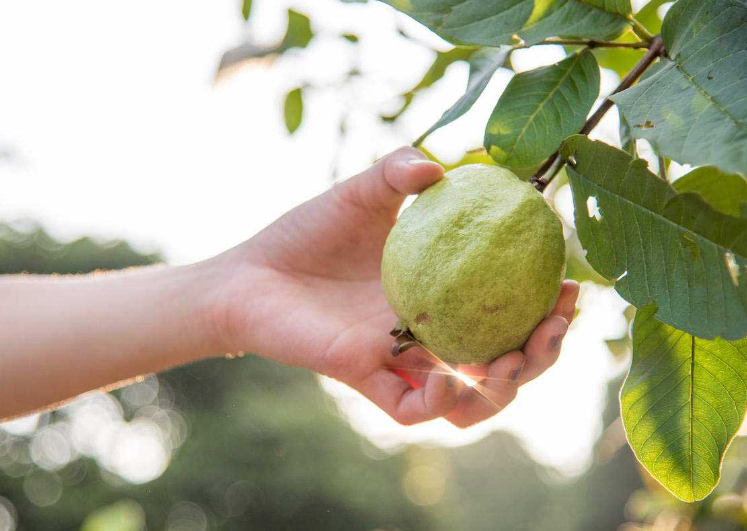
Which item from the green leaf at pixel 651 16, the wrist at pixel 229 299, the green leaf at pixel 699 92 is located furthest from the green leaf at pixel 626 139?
the wrist at pixel 229 299

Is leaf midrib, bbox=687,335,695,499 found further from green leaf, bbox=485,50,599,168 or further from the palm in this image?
the palm

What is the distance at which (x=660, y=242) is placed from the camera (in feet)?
2.35

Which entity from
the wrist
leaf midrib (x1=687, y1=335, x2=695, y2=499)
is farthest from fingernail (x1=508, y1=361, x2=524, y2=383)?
the wrist

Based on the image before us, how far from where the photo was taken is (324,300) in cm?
154

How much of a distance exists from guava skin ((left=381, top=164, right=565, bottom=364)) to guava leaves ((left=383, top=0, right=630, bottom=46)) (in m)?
0.21

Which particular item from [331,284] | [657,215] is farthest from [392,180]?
[657,215]

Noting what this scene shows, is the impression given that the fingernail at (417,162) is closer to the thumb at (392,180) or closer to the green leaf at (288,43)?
the thumb at (392,180)

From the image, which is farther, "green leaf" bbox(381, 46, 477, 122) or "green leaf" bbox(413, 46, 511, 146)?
"green leaf" bbox(381, 46, 477, 122)

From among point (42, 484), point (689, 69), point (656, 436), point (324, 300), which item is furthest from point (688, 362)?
point (42, 484)

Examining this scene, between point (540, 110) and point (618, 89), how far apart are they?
4.6 inches

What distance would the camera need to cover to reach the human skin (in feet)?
4.57

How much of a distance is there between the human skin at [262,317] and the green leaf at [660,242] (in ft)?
1.39

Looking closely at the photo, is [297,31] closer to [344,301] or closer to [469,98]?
[344,301]

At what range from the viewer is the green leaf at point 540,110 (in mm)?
969
